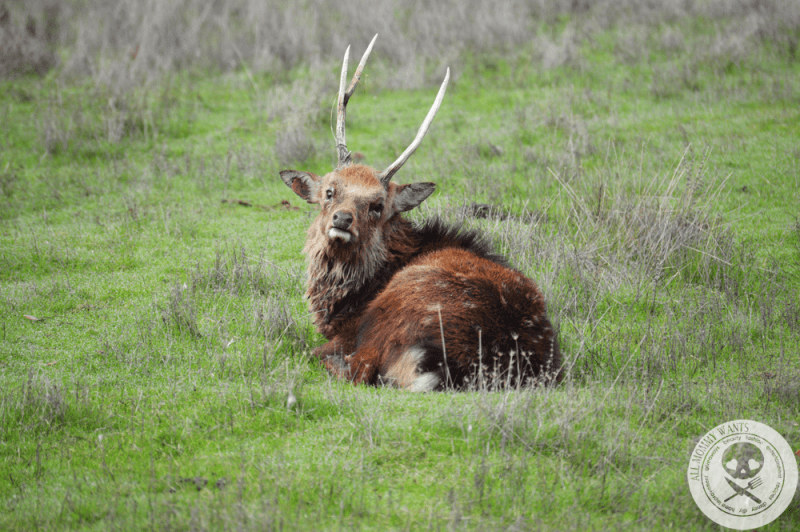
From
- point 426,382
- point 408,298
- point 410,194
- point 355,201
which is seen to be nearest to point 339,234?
point 355,201

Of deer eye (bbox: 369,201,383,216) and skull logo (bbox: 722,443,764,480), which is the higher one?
deer eye (bbox: 369,201,383,216)

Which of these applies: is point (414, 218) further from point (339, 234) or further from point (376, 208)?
point (339, 234)

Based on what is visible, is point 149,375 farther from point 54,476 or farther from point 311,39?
point 311,39

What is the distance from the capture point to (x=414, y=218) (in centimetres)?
683

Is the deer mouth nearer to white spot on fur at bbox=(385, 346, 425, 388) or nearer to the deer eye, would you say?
the deer eye

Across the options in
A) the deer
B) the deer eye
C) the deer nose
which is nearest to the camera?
the deer

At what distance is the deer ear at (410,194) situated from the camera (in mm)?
5423

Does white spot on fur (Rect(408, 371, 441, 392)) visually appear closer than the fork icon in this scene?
No

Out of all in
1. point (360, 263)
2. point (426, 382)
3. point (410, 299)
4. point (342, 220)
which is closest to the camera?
point (426, 382)

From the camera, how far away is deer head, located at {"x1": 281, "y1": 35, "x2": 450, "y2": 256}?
16.0 feet

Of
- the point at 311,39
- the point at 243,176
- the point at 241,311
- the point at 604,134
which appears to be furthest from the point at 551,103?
the point at 241,311

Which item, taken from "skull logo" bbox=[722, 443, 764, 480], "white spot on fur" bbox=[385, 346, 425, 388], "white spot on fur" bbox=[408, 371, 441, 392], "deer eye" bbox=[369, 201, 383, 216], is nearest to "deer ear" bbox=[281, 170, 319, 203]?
"deer eye" bbox=[369, 201, 383, 216]

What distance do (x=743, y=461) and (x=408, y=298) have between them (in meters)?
2.17

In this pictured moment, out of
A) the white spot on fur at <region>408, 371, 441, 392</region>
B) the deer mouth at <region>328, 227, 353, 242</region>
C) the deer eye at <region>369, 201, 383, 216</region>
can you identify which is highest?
the deer eye at <region>369, 201, 383, 216</region>
